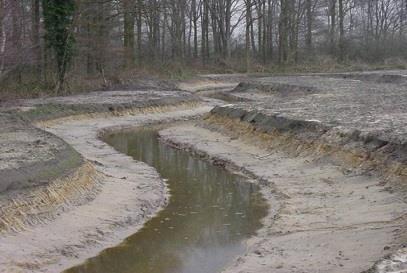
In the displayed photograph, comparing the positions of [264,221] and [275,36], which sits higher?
[275,36]

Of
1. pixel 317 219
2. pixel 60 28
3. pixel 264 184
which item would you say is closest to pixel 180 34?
pixel 60 28

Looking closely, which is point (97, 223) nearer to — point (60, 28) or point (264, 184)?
point (264, 184)

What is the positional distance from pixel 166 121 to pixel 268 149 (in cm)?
1209

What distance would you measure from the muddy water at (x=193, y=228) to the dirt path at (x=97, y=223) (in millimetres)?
296

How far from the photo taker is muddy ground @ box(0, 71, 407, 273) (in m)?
10.2

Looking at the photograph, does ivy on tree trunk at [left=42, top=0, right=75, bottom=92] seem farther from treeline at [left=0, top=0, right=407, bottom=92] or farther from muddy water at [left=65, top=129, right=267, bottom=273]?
muddy water at [left=65, top=129, right=267, bottom=273]

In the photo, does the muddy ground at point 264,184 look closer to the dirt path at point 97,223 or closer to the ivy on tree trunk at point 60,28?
the dirt path at point 97,223

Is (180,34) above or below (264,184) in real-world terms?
above

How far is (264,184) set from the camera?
16.3 meters

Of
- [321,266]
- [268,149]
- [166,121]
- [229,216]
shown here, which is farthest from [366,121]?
[166,121]

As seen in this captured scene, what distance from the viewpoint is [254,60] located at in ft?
227

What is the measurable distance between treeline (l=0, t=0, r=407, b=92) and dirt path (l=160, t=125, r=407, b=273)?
18.7 meters

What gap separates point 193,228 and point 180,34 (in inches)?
2124

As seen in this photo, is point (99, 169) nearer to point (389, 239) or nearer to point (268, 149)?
point (268, 149)
